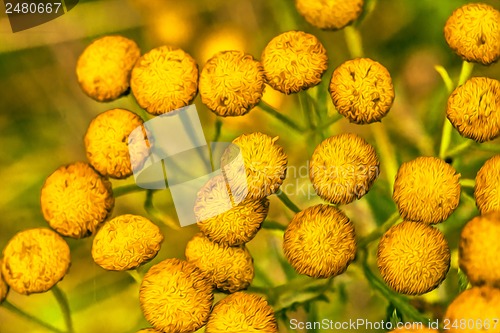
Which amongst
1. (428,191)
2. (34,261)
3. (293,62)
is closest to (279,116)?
(293,62)

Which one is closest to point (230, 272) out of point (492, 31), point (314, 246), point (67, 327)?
point (314, 246)

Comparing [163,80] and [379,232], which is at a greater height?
[163,80]

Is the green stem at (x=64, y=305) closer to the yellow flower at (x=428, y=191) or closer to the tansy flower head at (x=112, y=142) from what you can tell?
the tansy flower head at (x=112, y=142)

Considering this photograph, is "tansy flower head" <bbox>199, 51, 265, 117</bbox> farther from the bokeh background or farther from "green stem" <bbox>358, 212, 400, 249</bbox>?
"green stem" <bbox>358, 212, 400, 249</bbox>

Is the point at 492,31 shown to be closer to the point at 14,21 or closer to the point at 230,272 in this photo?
the point at 230,272

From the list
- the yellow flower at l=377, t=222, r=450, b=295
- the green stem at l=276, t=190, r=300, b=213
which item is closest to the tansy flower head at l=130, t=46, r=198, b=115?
the green stem at l=276, t=190, r=300, b=213

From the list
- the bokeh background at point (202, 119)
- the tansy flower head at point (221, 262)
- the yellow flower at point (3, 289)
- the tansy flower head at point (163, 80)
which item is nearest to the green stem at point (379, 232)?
the bokeh background at point (202, 119)

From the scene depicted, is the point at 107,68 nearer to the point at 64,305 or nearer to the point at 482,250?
the point at 64,305
